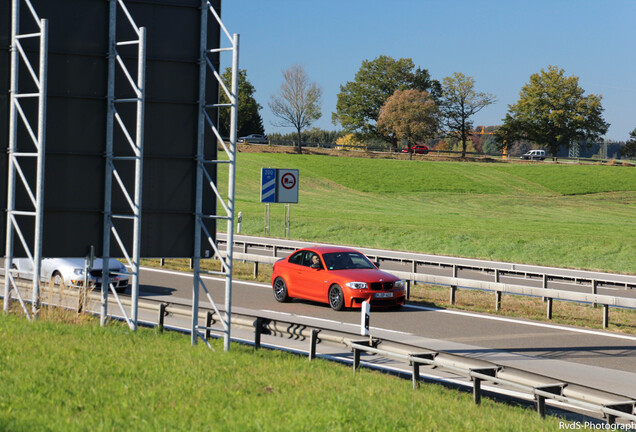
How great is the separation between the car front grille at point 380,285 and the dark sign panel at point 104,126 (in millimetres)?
6821

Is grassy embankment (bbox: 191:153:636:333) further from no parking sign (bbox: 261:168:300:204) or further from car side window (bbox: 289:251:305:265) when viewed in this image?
no parking sign (bbox: 261:168:300:204)

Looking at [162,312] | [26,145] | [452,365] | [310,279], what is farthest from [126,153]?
[310,279]

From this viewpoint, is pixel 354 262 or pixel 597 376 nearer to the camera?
pixel 597 376

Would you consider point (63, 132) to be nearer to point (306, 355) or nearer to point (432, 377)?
Answer: point (306, 355)

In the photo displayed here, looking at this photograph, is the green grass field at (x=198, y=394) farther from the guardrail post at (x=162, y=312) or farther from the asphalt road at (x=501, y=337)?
the asphalt road at (x=501, y=337)

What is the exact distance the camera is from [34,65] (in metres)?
13.7

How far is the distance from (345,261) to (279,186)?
15200 mm

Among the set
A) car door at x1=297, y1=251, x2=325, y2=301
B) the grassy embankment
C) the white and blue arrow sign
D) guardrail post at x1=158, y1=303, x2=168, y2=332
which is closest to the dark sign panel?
guardrail post at x1=158, y1=303, x2=168, y2=332

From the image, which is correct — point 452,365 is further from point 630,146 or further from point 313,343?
point 630,146

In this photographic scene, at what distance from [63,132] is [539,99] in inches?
4133

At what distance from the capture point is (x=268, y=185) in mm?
35219

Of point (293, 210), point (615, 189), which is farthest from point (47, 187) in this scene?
point (615, 189)

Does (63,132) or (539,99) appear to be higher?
(539,99)

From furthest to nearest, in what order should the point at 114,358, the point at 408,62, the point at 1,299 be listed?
the point at 408,62
the point at 1,299
the point at 114,358
